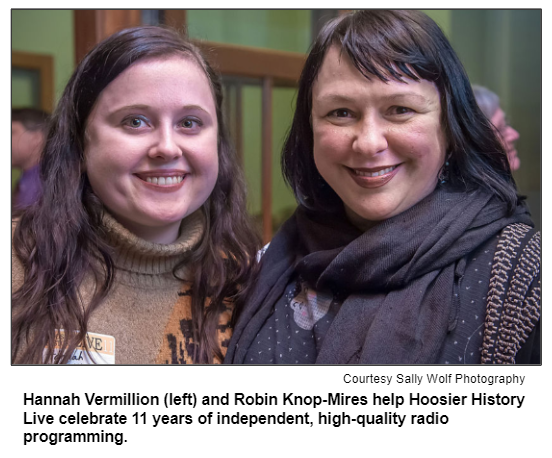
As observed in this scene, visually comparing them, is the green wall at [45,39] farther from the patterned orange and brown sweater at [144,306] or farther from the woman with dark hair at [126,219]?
the patterned orange and brown sweater at [144,306]

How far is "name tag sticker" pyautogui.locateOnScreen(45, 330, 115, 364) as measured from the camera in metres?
1.56

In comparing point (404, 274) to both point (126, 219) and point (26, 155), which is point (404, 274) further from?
point (26, 155)

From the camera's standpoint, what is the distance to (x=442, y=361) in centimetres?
138

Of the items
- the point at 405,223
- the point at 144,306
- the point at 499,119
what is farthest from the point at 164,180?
the point at 499,119

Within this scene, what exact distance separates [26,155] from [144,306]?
0.55m

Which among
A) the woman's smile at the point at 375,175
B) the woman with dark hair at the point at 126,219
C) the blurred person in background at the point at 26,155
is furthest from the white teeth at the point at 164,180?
the woman's smile at the point at 375,175

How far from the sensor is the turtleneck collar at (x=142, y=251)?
1593 mm

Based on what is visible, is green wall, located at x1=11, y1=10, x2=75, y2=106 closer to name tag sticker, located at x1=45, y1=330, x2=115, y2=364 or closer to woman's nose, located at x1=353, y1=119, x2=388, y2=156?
name tag sticker, located at x1=45, y1=330, x2=115, y2=364

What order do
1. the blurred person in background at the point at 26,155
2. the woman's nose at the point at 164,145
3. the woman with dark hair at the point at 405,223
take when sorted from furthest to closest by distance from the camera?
the blurred person in background at the point at 26,155
the woman's nose at the point at 164,145
the woman with dark hair at the point at 405,223

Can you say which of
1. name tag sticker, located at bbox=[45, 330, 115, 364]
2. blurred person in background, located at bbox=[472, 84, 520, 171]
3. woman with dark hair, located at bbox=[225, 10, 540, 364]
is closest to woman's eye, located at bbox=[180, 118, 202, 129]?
woman with dark hair, located at bbox=[225, 10, 540, 364]

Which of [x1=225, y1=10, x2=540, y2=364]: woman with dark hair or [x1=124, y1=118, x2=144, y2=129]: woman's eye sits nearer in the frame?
[x1=225, y1=10, x2=540, y2=364]: woman with dark hair

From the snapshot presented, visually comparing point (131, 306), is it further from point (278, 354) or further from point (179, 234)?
point (278, 354)

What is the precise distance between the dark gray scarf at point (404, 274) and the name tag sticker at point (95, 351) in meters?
0.51

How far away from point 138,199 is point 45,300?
1.07 feet
